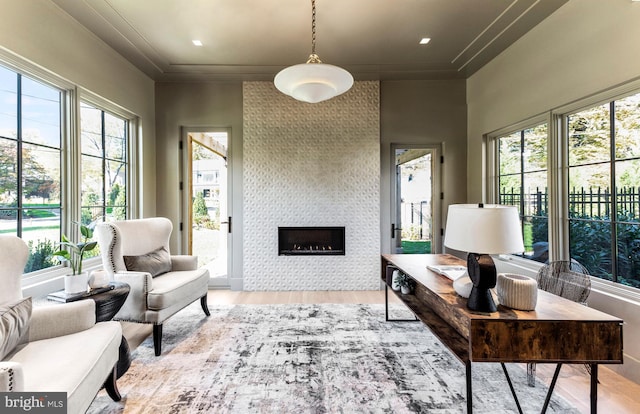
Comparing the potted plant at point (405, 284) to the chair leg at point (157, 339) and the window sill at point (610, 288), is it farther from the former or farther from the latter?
the chair leg at point (157, 339)

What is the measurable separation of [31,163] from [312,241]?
3.09 metres

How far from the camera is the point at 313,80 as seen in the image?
2.25 metres

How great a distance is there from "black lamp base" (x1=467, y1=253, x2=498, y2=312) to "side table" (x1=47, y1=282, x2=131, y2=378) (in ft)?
7.22

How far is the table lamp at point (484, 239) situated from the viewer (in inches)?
57.2

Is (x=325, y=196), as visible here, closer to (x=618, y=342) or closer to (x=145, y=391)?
(x=145, y=391)

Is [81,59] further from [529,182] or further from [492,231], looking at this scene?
[529,182]

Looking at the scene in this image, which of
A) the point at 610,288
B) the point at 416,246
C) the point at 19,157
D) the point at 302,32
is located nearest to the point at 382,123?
the point at 302,32

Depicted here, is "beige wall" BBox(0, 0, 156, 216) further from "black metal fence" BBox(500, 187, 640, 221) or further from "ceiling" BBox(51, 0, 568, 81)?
"black metal fence" BBox(500, 187, 640, 221)

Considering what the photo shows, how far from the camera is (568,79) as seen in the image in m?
2.60

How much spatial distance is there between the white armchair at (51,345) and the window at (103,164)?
1755 millimetres

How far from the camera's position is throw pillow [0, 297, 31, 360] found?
1.32 metres

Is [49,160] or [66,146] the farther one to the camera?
[66,146]

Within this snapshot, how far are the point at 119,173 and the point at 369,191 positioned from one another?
3.31m

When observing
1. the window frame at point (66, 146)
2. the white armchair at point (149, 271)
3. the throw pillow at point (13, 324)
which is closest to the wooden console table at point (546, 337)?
the throw pillow at point (13, 324)
